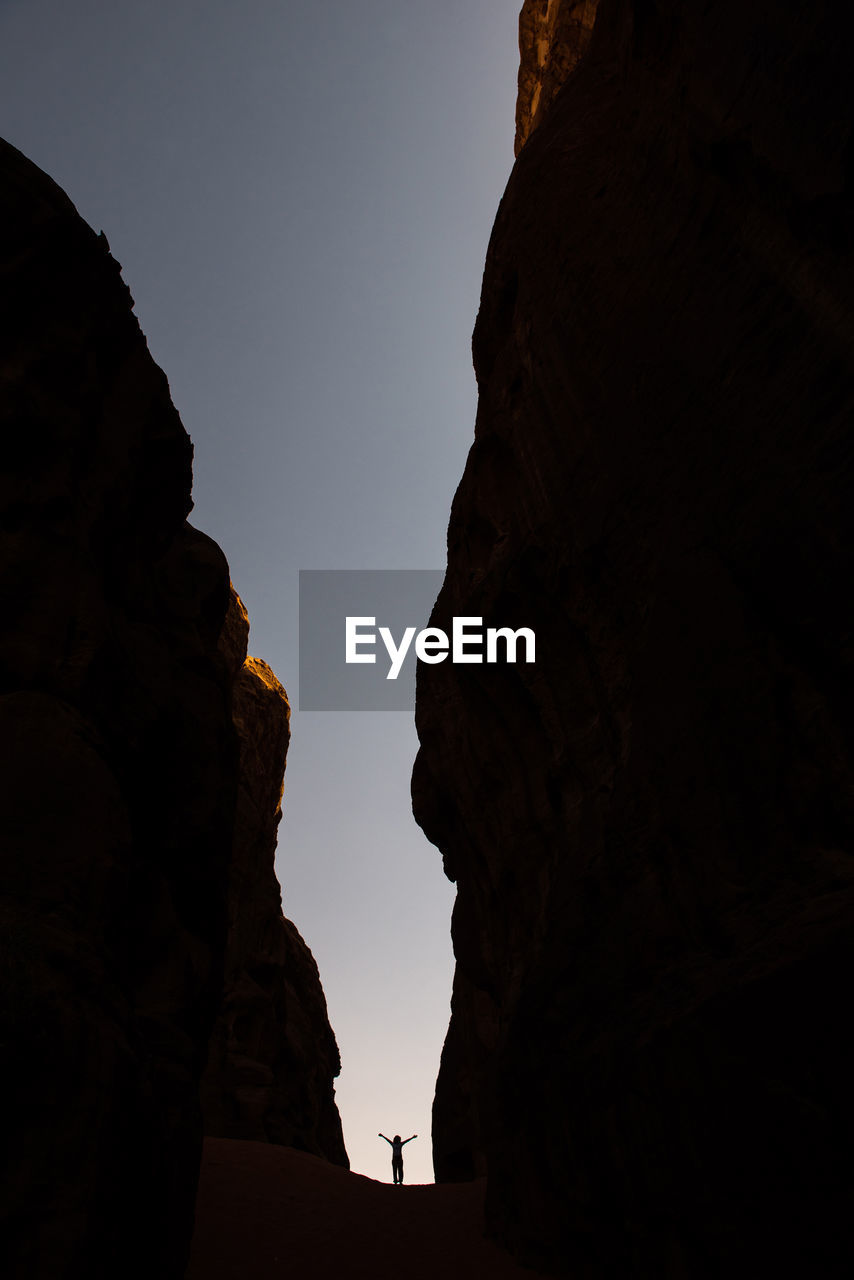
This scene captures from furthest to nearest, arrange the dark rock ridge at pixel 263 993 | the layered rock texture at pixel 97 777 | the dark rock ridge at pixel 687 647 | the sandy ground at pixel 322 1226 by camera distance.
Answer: the dark rock ridge at pixel 263 993 → the sandy ground at pixel 322 1226 → the layered rock texture at pixel 97 777 → the dark rock ridge at pixel 687 647

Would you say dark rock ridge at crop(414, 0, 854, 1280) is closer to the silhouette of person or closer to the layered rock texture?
the layered rock texture

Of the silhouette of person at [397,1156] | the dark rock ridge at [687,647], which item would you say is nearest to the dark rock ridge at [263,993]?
the silhouette of person at [397,1156]

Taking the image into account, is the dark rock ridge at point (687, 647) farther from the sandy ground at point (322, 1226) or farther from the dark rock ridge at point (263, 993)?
the dark rock ridge at point (263, 993)

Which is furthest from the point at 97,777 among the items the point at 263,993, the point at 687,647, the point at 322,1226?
the point at 263,993

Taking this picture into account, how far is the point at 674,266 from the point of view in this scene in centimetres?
1257

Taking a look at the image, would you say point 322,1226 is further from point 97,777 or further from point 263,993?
point 263,993

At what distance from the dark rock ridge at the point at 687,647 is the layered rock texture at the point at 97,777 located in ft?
20.0

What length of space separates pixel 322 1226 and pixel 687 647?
45.6 ft

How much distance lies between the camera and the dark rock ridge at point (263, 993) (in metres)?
31.9

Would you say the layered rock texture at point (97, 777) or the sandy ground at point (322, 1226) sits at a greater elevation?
the layered rock texture at point (97, 777)

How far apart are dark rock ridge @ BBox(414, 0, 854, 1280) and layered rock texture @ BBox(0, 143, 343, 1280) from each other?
609 cm

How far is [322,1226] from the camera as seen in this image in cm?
1673

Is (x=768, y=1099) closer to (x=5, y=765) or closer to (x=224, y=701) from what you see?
(x=5, y=765)

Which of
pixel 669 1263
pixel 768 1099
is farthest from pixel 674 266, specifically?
pixel 669 1263
